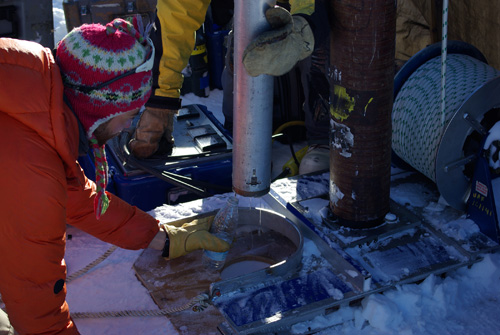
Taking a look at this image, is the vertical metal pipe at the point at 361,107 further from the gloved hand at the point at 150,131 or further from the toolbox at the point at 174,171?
the gloved hand at the point at 150,131

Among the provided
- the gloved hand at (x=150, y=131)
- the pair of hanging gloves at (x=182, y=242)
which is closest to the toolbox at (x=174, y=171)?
the gloved hand at (x=150, y=131)

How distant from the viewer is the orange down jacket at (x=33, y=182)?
1.99 metres

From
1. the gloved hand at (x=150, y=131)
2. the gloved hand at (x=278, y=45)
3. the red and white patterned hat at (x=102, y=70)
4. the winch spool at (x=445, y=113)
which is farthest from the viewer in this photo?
the gloved hand at (x=150, y=131)

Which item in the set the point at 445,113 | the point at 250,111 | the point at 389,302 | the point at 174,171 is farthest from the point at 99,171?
the point at 445,113

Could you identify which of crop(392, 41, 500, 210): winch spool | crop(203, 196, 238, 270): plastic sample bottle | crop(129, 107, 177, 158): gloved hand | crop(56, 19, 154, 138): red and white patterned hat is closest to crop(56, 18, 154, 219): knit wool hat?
crop(56, 19, 154, 138): red and white patterned hat

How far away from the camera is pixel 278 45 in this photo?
90.4 inches

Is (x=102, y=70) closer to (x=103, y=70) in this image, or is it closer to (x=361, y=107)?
(x=103, y=70)

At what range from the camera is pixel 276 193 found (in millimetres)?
3271

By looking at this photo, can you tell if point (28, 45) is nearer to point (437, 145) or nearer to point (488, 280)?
point (437, 145)

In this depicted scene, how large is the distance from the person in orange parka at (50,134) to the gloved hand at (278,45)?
409 mm

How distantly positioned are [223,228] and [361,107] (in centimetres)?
95

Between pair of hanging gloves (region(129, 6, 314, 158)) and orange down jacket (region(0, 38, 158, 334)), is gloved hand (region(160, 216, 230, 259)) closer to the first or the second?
orange down jacket (region(0, 38, 158, 334))

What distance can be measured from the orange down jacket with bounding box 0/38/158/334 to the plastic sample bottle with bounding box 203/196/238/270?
2.78 feet

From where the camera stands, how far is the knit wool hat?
2160 mm
